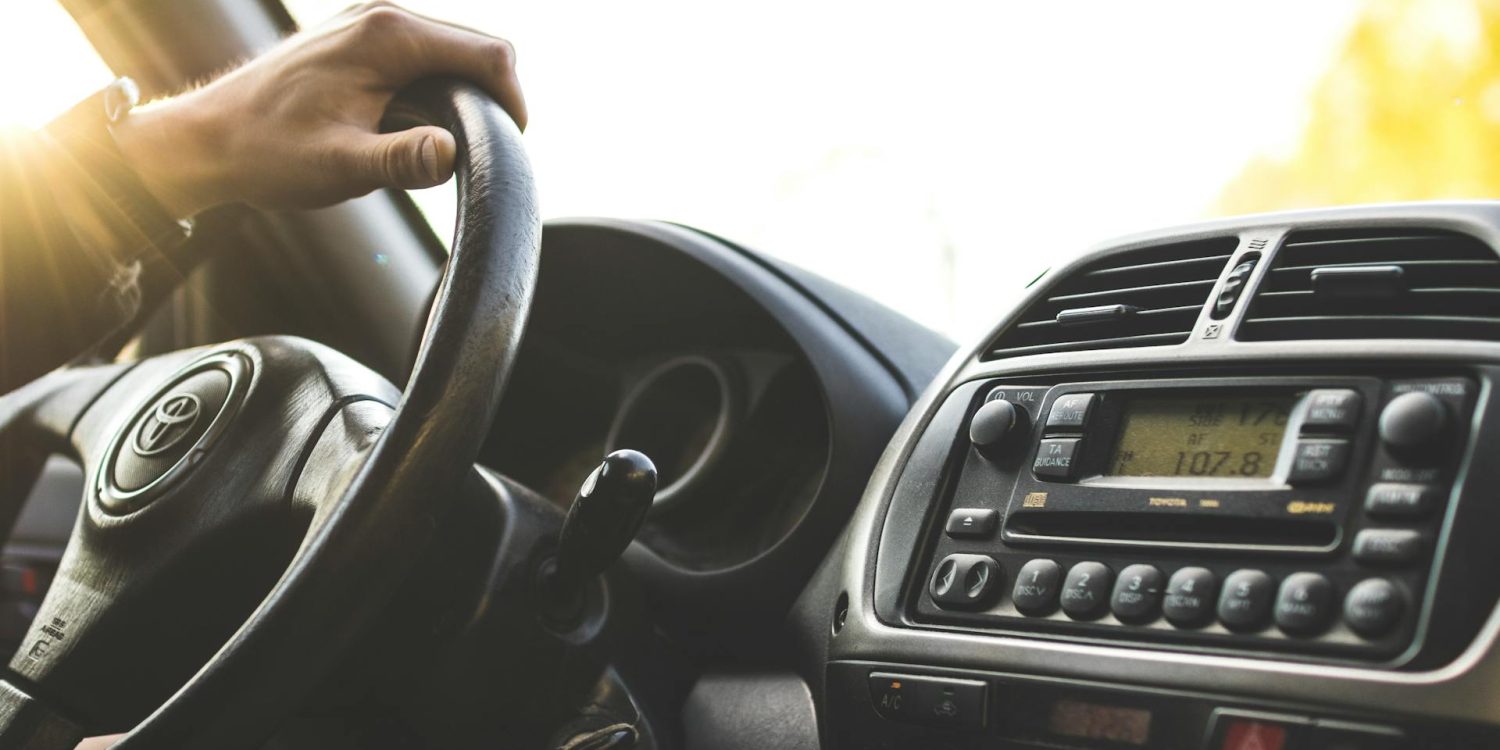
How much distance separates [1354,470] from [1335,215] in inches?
9.5

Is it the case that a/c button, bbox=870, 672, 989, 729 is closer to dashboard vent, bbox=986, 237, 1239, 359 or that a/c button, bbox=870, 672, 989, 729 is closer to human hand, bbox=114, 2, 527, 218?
dashboard vent, bbox=986, 237, 1239, 359

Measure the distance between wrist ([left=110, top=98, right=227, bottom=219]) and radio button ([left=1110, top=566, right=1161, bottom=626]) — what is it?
0.91 m

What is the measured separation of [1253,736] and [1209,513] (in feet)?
0.53

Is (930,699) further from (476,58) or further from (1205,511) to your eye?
(476,58)

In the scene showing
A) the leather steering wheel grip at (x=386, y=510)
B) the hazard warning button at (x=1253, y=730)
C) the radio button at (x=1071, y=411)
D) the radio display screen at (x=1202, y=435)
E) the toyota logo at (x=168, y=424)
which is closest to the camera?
the leather steering wheel grip at (x=386, y=510)

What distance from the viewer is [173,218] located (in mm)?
1322

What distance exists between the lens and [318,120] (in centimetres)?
107

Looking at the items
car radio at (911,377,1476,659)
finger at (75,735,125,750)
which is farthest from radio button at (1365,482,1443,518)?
finger at (75,735,125,750)

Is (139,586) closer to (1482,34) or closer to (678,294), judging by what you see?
(678,294)

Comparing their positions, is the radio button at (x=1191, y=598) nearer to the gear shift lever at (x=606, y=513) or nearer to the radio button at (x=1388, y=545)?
the radio button at (x=1388, y=545)

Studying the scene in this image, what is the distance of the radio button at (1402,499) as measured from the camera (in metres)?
0.83

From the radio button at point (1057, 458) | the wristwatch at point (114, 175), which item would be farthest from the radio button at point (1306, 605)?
the wristwatch at point (114, 175)

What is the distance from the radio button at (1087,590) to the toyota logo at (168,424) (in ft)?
2.62

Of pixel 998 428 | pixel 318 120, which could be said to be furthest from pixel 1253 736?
pixel 318 120
